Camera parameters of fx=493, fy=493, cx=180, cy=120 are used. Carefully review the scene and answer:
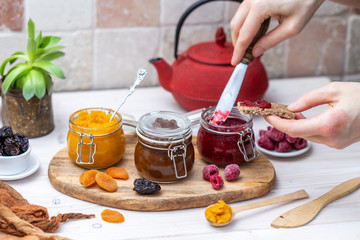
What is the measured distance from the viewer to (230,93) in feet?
4.06

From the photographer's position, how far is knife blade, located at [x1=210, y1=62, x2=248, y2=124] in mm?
1230

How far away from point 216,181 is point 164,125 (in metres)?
0.19

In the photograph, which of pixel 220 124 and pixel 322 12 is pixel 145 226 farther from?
pixel 322 12

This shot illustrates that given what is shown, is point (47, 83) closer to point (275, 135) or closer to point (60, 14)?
point (60, 14)

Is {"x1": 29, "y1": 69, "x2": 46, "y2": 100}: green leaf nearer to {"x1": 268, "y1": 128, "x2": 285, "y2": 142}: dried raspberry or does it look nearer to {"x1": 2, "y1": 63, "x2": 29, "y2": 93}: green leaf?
{"x1": 2, "y1": 63, "x2": 29, "y2": 93}: green leaf

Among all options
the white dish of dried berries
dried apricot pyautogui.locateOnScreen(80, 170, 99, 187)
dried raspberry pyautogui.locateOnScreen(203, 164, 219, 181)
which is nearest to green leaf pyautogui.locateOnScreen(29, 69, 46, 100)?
dried apricot pyautogui.locateOnScreen(80, 170, 99, 187)

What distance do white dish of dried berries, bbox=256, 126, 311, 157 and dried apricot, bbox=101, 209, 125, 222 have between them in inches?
18.8

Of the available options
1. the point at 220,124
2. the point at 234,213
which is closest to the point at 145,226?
the point at 234,213

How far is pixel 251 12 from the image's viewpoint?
1192 mm

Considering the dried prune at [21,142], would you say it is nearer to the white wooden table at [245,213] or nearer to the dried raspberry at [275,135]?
the white wooden table at [245,213]

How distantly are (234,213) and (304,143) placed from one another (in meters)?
0.40

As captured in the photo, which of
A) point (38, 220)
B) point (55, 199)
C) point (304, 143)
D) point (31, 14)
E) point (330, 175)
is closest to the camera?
point (38, 220)

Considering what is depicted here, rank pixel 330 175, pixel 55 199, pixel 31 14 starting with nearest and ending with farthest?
pixel 55 199, pixel 330 175, pixel 31 14

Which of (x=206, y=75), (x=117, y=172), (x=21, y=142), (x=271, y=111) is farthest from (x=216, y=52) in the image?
(x=21, y=142)
